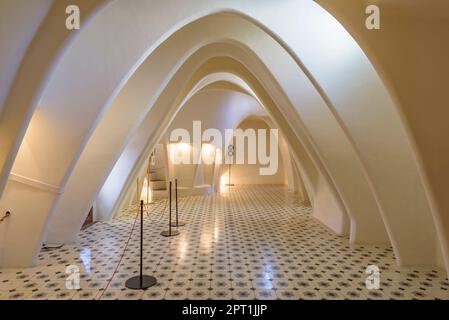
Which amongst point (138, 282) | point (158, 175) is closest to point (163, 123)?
point (138, 282)

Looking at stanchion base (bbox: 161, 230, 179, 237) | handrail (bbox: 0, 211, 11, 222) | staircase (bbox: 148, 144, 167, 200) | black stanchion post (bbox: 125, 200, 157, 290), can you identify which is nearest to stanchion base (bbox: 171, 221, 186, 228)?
stanchion base (bbox: 161, 230, 179, 237)

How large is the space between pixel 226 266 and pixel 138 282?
57.4 inches

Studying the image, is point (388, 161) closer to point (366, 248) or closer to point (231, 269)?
point (366, 248)

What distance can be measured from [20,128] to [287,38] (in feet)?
12.4

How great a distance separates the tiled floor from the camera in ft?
13.7

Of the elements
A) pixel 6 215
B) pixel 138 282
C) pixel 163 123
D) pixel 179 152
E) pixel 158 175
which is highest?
pixel 163 123

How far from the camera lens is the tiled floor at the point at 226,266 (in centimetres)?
417

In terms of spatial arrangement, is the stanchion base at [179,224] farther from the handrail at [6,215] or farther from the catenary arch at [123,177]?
the handrail at [6,215]

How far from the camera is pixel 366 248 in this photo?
243 inches

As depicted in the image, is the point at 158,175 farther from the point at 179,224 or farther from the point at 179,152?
the point at 179,224

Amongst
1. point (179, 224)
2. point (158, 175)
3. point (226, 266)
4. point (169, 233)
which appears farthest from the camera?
point (158, 175)

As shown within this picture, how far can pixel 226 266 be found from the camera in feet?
16.9

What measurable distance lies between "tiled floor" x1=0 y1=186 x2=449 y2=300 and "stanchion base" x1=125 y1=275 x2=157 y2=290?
0.10 meters
